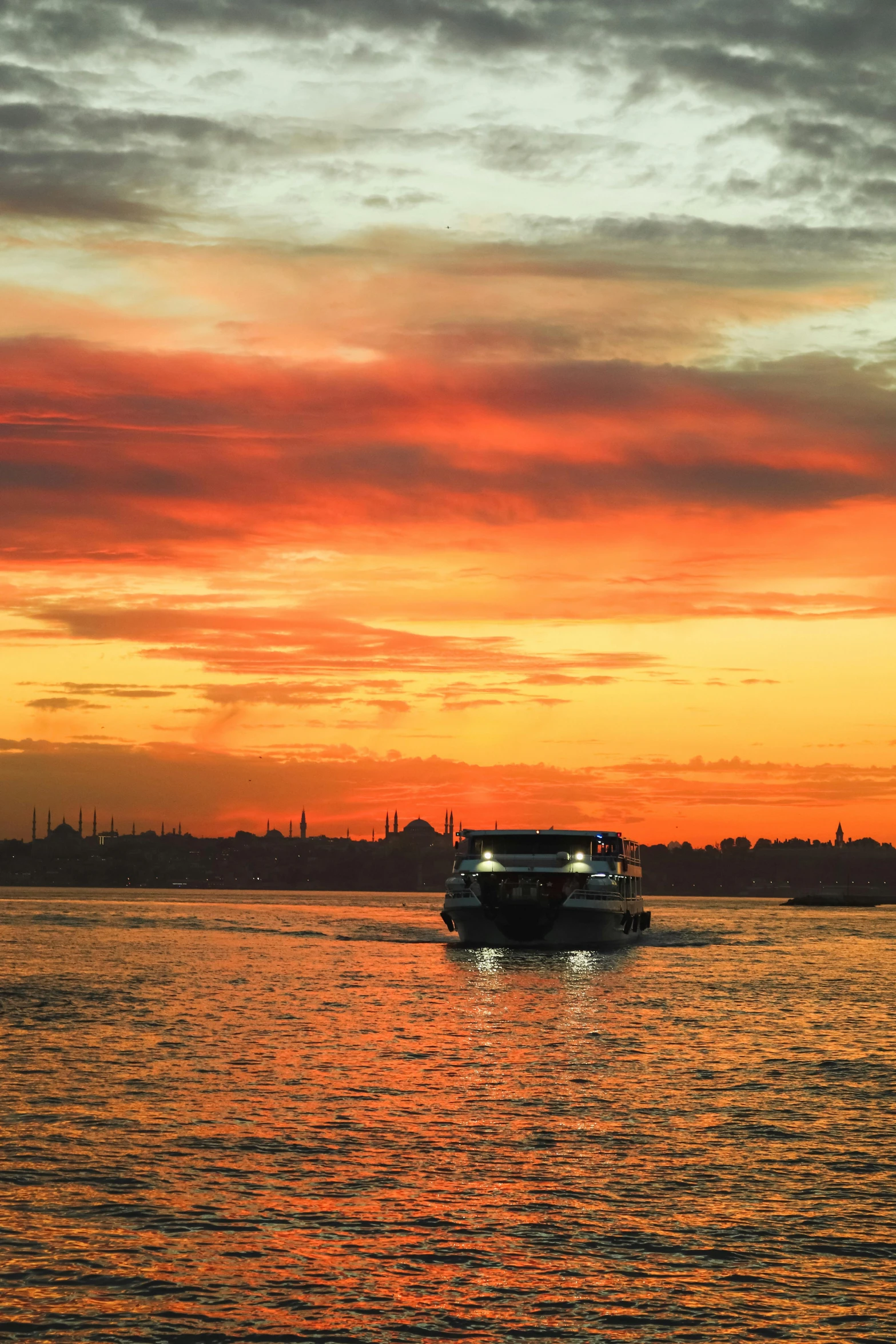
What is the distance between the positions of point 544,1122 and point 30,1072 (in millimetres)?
14104

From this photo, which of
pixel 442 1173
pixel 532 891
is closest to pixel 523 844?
pixel 532 891

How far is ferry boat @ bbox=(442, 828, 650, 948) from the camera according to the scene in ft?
311

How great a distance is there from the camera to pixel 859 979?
87.2m

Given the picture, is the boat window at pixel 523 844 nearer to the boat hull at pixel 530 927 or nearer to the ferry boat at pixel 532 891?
the ferry boat at pixel 532 891

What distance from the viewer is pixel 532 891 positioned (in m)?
94.4

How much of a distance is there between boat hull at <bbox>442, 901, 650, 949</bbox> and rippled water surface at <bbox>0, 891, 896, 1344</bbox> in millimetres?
34056

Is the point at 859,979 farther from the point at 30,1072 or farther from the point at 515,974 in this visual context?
the point at 30,1072

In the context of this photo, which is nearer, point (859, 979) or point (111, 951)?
point (859, 979)

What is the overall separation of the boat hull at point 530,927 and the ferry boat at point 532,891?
0.17ft

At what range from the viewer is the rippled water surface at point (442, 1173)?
1847 centimetres

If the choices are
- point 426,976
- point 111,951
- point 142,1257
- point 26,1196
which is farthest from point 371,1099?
point 111,951

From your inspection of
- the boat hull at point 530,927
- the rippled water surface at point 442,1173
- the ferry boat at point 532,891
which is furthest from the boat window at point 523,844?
the rippled water surface at point 442,1173

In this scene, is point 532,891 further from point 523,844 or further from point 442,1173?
point 442,1173

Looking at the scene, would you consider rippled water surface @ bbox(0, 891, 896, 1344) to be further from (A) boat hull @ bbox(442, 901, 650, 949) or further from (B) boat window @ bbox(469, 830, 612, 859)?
(B) boat window @ bbox(469, 830, 612, 859)
